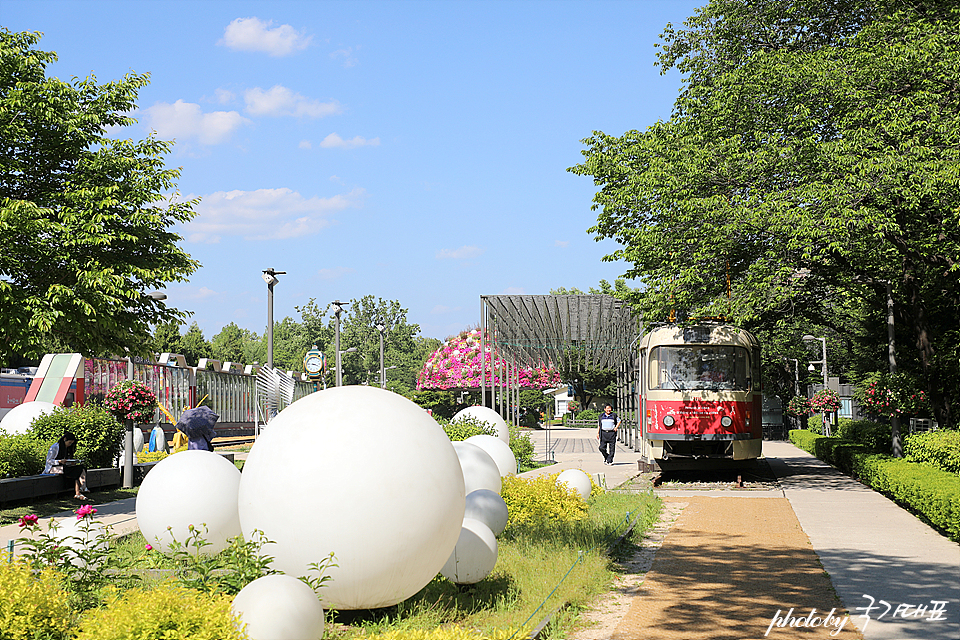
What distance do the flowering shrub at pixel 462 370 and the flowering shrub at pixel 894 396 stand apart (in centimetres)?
4639

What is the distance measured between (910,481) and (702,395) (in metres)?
5.68

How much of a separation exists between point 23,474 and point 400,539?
15266mm

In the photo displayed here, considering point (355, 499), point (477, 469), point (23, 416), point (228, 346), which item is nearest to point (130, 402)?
point (23, 416)

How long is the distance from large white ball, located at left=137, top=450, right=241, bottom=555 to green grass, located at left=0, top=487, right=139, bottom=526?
6.28 m

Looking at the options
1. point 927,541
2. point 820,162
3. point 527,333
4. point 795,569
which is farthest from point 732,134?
point 527,333

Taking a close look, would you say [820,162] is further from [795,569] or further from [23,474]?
[23,474]

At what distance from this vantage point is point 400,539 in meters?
6.78

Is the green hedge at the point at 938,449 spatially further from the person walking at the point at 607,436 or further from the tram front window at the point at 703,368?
the person walking at the point at 607,436

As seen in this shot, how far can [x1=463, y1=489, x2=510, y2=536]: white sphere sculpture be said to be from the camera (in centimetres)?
915

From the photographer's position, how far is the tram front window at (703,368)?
66.2 feet

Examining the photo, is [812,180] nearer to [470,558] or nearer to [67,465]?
[470,558]

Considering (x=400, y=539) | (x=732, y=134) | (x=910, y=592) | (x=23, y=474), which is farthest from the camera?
(x=732, y=134)

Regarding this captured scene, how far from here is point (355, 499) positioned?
22.0ft

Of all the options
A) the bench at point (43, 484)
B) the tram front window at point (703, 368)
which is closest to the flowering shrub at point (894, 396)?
the tram front window at point (703, 368)
